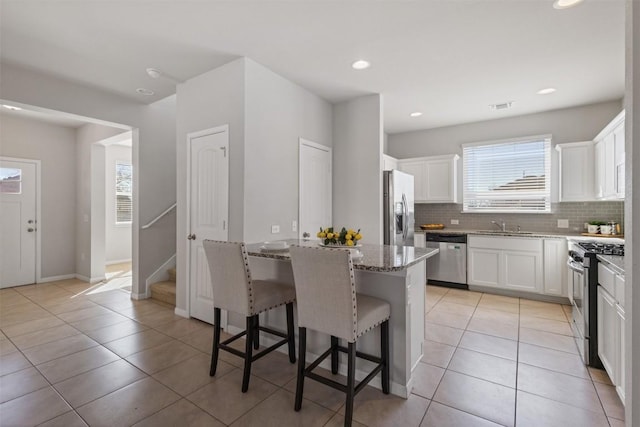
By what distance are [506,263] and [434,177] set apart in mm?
1801

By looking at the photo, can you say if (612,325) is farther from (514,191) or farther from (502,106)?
(502,106)

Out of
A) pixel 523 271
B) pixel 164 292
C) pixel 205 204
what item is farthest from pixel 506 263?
pixel 164 292

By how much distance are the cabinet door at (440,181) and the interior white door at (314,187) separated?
84.3 inches

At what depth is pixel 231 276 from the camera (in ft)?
7.21

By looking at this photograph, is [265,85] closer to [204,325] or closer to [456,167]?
[204,325]

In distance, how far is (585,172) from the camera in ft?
13.6

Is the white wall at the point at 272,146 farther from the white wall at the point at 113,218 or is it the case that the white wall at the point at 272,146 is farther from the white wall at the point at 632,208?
the white wall at the point at 113,218

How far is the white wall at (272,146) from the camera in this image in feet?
9.93

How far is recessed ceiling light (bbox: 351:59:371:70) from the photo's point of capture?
10.1 feet

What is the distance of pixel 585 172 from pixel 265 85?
4.43m

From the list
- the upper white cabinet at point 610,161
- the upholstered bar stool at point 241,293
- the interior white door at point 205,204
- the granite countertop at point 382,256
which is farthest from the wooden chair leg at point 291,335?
the upper white cabinet at point 610,161

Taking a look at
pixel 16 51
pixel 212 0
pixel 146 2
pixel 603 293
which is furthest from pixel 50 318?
pixel 603 293

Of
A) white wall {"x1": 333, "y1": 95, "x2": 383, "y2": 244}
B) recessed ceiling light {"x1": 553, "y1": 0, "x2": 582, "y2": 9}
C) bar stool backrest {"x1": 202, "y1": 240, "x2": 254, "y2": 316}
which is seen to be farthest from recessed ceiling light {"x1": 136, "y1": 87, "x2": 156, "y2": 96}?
recessed ceiling light {"x1": 553, "y1": 0, "x2": 582, "y2": 9}

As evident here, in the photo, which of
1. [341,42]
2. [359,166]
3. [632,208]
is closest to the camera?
[632,208]
